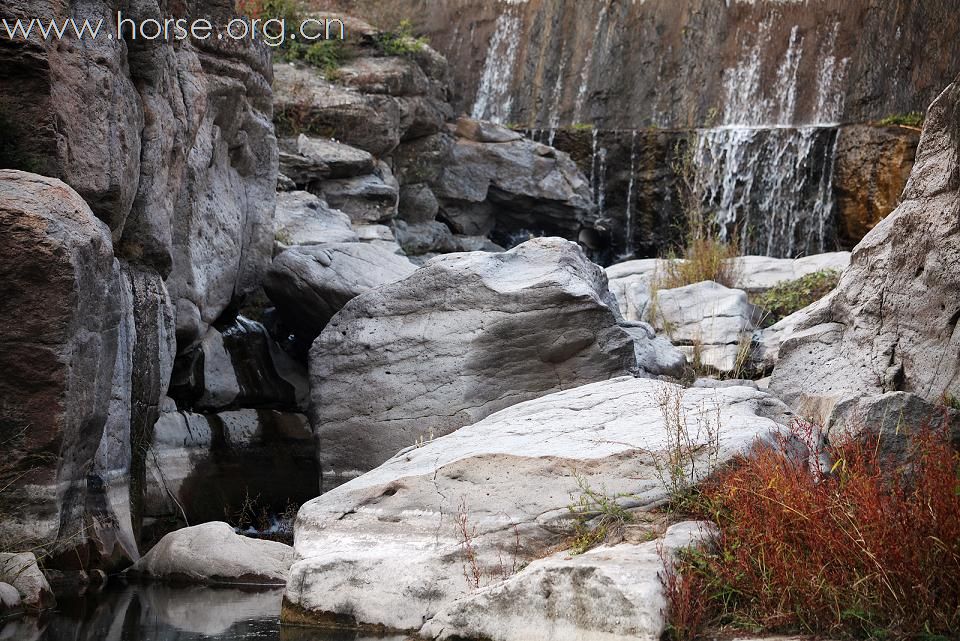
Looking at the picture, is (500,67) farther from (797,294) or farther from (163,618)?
(163,618)

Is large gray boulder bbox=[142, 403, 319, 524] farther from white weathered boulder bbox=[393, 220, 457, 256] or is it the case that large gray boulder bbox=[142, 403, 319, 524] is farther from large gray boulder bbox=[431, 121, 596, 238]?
large gray boulder bbox=[431, 121, 596, 238]

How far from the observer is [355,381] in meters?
7.91

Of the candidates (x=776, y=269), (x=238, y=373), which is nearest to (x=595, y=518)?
(x=238, y=373)

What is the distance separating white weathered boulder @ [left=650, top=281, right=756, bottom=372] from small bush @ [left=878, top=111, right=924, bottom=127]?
19.5 ft

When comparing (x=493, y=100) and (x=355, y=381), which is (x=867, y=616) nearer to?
(x=355, y=381)

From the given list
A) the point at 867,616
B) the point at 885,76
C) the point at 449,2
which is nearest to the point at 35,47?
the point at 867,616

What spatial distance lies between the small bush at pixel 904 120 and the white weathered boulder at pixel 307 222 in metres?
8.35

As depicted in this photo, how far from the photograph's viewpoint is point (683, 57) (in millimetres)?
19797

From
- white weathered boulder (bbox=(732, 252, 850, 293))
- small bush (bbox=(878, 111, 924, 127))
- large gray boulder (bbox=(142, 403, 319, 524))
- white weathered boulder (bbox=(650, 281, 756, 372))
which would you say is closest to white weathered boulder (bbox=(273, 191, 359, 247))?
large gray boulder (bbox=(142, 403, 319, 524))

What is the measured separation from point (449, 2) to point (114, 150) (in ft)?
52.7

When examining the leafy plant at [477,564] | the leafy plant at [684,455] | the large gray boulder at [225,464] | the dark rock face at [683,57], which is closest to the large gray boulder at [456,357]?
the large gray boulder at [225,464]

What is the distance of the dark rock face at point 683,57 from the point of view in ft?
57.4

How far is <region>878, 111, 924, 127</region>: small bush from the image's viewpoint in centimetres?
1538

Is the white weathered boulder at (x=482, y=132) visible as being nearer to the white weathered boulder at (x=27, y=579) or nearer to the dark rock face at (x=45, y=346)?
the dark rock face at (x=45, y=346)
